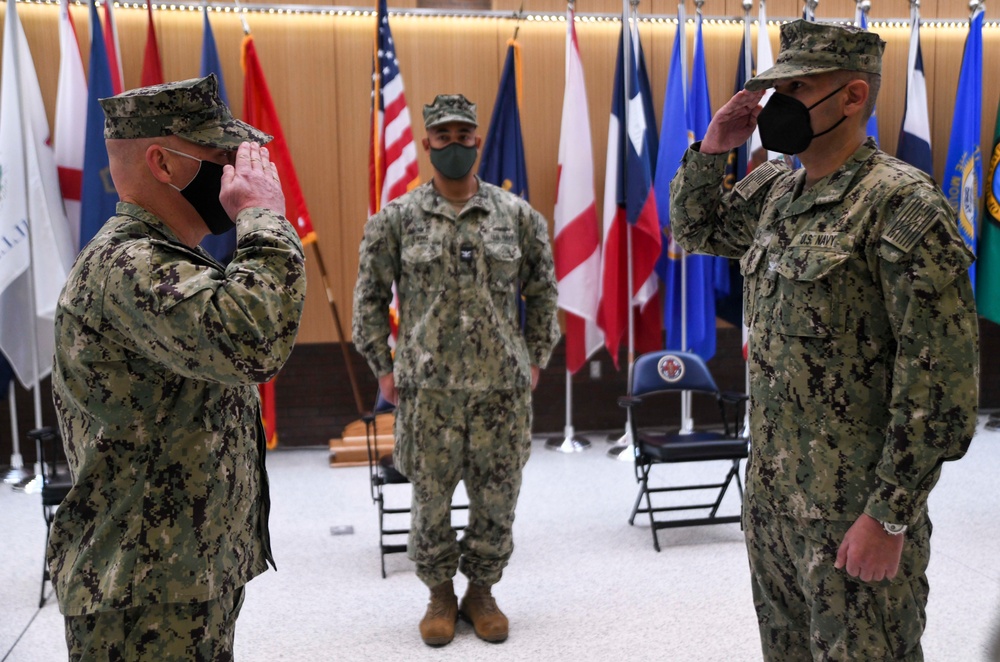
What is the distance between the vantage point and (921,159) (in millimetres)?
6066

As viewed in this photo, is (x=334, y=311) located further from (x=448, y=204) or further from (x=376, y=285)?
(x=448, y=204)

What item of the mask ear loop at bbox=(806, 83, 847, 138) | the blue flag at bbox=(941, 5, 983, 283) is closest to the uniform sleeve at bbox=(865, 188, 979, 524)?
the mask ear loop at bbox=(806, 83, 847, 138)

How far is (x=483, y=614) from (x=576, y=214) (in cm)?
330

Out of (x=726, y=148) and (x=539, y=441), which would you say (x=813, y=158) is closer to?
(x=726, y=148)

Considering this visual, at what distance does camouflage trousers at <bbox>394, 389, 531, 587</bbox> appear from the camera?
315 cm

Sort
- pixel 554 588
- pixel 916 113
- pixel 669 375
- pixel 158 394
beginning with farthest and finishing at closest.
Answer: pixel 916 113 → pixel 669 375 → pixel 554 588 → pixel 158 394

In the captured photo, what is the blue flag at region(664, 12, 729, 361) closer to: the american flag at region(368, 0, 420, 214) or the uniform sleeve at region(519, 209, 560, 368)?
the american flag at region(368, 0, 420, 214)

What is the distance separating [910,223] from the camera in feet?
5.56

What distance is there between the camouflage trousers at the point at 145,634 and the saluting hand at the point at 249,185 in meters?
0.72

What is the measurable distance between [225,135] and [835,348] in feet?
4.24

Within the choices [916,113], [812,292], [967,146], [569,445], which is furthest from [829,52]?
[967,146]

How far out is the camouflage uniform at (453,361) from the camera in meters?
3.15

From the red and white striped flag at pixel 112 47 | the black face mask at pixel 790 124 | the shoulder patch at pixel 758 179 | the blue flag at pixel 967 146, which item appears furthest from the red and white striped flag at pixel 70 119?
the blue flag at pixel 967 146

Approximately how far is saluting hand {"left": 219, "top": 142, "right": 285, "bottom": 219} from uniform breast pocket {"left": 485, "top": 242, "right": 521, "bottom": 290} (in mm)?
1622
